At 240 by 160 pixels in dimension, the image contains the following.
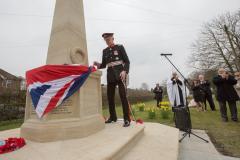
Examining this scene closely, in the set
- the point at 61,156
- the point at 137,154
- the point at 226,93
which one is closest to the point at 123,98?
the point at 137,154

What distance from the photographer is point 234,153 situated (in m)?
3.45

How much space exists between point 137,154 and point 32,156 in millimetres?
1603

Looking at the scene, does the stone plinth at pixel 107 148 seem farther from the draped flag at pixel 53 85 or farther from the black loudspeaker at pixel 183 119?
the black loudspeaker at pixel 183 119

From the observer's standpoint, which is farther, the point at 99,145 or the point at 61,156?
the point at 99,145

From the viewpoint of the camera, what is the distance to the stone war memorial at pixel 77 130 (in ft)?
8.66

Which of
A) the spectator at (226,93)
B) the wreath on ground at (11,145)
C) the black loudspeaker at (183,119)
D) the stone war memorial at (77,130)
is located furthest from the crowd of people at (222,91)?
the wreath on ground at (11,145)

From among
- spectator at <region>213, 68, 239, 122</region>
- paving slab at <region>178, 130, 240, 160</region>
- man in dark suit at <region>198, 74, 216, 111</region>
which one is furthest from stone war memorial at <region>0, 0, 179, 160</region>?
man in dark suit at <region>198, 74, 216, 111</region>

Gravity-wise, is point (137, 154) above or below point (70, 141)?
below

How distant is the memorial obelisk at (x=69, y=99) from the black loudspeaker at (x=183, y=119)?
2.51 m

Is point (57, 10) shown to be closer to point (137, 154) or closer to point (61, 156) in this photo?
point (61, 156)

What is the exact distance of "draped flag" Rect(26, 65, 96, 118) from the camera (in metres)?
3.35

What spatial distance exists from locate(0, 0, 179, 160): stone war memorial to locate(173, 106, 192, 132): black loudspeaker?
68 centimetres

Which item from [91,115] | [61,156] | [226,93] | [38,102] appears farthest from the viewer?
[226,93]

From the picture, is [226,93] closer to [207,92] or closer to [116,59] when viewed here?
[207,92]
